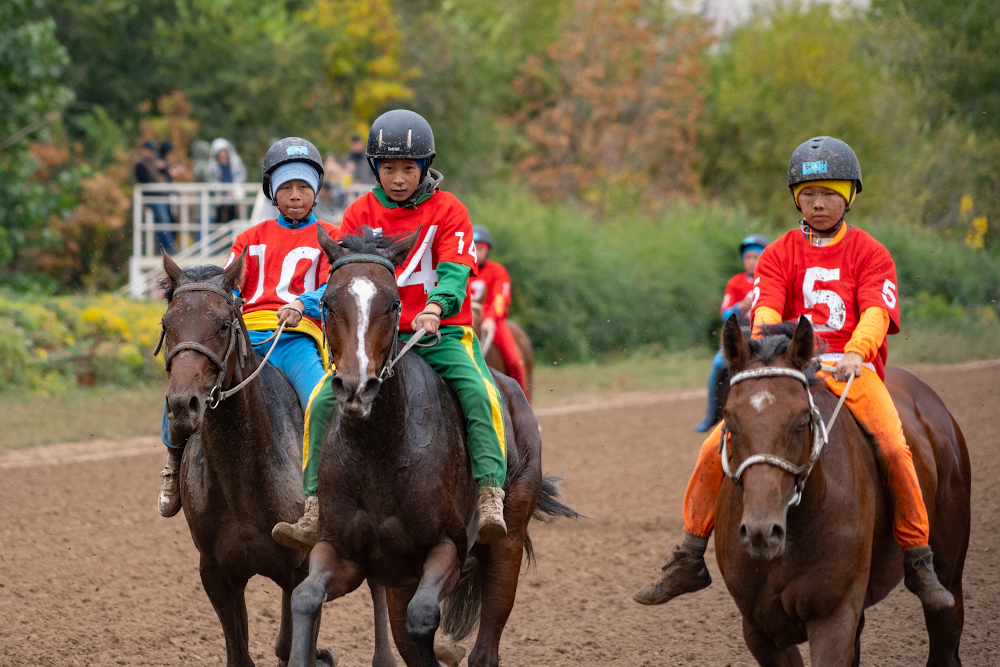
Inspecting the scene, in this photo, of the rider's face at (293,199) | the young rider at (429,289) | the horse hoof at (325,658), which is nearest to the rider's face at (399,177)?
the young rider at (429,289)

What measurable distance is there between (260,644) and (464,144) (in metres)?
26.4

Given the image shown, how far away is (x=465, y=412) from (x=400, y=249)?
0.84 m

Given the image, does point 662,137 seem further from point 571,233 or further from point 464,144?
point 571,233

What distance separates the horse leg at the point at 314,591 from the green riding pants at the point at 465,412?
1.43 ft

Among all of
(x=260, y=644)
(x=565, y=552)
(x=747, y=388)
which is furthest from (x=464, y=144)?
(x=747, y=388)

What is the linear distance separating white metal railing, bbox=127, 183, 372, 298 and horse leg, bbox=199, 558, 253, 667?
13.6 metres

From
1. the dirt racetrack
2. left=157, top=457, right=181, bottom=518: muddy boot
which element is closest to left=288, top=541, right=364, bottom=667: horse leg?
left=157, top=457, right=181, bottom=518: muddy boot

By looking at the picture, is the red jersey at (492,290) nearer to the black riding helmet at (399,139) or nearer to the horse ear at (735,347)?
the black riding helmet at (399,139)

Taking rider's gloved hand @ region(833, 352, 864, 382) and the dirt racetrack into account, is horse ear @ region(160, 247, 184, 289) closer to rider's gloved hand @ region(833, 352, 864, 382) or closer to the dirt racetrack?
the dirt racetrack

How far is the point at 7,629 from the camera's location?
634 centimetres

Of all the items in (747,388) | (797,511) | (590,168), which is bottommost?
(797,511)

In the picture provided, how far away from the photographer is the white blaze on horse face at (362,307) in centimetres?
396

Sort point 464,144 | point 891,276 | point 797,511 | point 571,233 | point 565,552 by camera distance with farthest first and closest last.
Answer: point 464,144 < point 571,233 < point 565,552 < point 891,276 < point 797,511

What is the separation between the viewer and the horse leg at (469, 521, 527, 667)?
4953 millimetres
